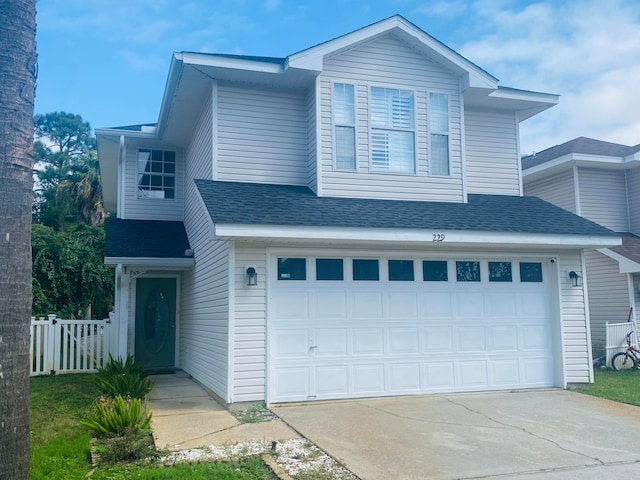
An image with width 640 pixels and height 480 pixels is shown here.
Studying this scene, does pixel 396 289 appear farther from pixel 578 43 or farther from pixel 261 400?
pixel 578 43

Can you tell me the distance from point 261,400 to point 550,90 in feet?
27.7

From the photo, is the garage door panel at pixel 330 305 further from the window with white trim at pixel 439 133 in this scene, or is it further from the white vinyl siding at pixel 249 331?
the window with white trim at pixel 439 133

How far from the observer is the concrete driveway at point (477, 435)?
18.0ft

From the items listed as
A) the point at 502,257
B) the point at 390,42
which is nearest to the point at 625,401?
the point at 502,257

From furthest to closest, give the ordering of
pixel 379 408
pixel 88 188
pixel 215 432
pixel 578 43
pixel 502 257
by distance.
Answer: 1. pixel 88 188
2. pixel 578 43
3. pixel 502 257
4. pixel 379 408
5. pixel 215 432

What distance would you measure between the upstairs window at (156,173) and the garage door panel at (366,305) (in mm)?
6368

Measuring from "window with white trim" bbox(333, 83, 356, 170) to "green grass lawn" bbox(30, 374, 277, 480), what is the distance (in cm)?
575

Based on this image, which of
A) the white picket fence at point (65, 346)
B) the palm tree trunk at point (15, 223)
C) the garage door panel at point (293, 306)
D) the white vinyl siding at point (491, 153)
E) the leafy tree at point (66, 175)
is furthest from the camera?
the leafy tree at point (66, 175)

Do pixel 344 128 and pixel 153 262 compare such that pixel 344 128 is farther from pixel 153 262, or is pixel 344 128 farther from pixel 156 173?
pixel 156 173

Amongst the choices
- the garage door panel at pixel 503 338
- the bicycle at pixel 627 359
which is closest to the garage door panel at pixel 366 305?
the garage door panel at pixel 503 338

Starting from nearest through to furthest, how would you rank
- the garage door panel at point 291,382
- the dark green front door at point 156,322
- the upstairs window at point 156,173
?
1. the garage door panel at point 291,382
2. the dark green front door at point 156,322
3. the upstairs window at point 156,173

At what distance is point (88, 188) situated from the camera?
2731cm

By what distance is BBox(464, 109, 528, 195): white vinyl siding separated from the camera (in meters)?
11.5

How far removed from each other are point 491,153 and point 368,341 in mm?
5079
